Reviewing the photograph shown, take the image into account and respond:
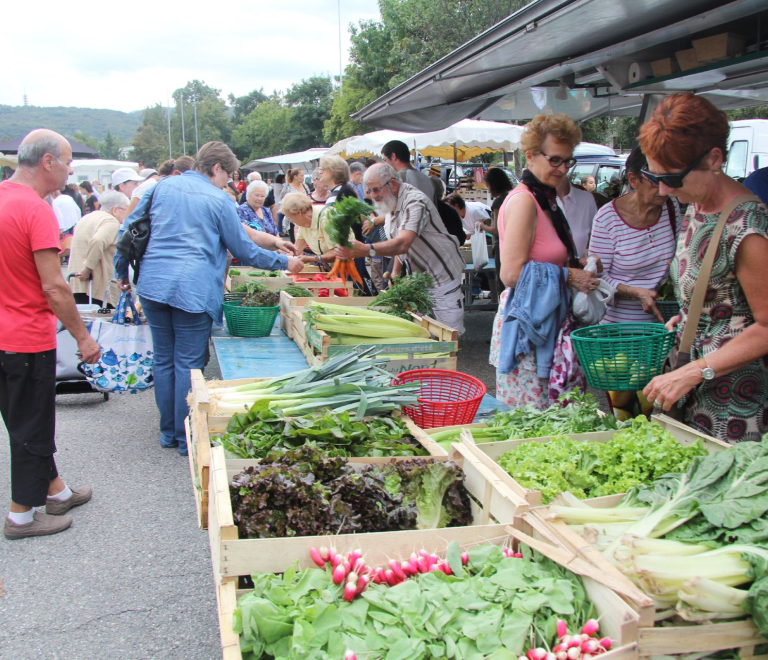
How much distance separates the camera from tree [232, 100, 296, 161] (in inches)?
2613

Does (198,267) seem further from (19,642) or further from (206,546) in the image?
(19,642)

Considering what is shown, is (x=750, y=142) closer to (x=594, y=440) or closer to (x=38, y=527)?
(x=594, y=440)

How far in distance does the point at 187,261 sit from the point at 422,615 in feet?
12.4

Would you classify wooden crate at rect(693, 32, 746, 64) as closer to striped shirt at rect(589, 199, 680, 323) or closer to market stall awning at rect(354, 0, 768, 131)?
market stall awning at rect(354, 0, 768, 131)

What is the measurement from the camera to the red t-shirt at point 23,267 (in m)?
3.68

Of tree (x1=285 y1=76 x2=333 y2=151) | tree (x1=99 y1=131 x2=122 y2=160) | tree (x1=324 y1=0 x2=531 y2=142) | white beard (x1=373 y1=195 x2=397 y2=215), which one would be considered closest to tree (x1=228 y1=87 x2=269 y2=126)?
tree (x1=99 y1=131 x2=122 y2=160)

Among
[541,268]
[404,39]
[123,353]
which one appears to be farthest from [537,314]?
[404,39]

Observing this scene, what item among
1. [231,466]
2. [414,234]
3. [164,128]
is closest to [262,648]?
[231,466]

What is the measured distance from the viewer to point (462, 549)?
6.68 feet

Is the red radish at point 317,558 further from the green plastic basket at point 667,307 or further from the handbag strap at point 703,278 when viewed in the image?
the green plastic basket at point 667,307

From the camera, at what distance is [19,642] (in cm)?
308

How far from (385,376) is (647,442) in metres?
1.34

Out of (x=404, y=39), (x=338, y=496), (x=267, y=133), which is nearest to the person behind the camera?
(x=338, y=496)

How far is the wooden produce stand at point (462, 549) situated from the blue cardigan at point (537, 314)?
1.58 m
